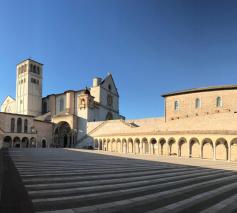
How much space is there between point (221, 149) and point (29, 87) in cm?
5842

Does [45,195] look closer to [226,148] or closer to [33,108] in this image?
[226,148]

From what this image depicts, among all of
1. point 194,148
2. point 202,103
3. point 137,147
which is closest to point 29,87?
point 137,147

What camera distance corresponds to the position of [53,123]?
65125 mm

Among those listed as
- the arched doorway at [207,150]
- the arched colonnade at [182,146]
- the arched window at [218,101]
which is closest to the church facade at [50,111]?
the arched colonnade at [182,146]

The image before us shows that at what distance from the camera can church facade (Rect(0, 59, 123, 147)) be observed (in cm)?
5783

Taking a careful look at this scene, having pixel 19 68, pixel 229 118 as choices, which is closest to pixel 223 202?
pixel 229 118

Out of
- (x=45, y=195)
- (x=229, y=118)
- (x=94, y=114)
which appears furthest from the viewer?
(x=94, y=114)

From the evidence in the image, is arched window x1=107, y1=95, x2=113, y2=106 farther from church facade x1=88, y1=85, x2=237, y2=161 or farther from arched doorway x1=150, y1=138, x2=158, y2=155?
arched doorway x1=150, y1=138, x2=158, y2=155

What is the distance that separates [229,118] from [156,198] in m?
25.5

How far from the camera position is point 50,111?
75375mm

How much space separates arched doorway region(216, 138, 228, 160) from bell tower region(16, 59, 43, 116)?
5660 centimetres

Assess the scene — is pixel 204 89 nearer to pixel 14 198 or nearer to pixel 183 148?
pixel 183 148

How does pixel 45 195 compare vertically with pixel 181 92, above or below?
below

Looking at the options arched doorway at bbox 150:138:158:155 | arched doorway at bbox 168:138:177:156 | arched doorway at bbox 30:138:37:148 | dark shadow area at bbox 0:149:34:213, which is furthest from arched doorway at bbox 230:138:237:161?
arched doorway at bbox 30:138:37:148
